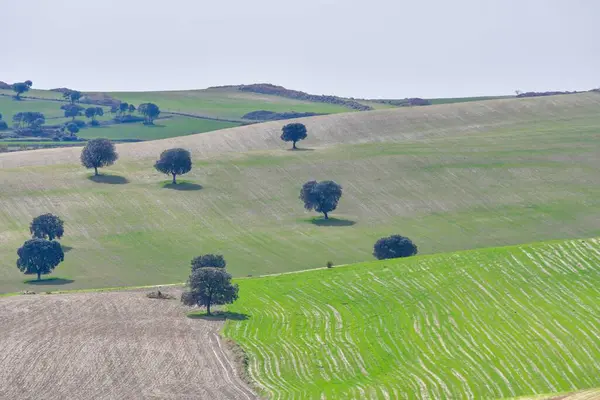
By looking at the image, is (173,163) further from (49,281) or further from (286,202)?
(49,281)

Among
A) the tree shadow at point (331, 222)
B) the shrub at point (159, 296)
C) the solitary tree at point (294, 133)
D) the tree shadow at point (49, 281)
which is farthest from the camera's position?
the solitary tree at point (294, 133)

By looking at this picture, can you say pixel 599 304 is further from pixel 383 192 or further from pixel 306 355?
pixel 383 192

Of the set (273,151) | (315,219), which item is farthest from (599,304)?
(273,151)

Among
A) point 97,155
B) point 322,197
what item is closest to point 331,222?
point 322,197

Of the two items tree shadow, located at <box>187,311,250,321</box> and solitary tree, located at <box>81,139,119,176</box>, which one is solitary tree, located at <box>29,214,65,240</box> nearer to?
solitary tree, located at <box>81,139,119,176</box>

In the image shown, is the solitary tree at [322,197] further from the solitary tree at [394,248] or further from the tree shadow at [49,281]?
the tree shadow at [49,281]

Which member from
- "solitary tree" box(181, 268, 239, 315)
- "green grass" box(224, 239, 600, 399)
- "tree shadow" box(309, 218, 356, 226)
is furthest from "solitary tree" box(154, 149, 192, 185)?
"solitary tree" box(181, 268, 239, 315)

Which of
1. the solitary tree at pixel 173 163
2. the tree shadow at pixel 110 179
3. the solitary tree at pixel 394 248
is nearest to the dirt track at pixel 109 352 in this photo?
the solitary tree at pixel 394 248
